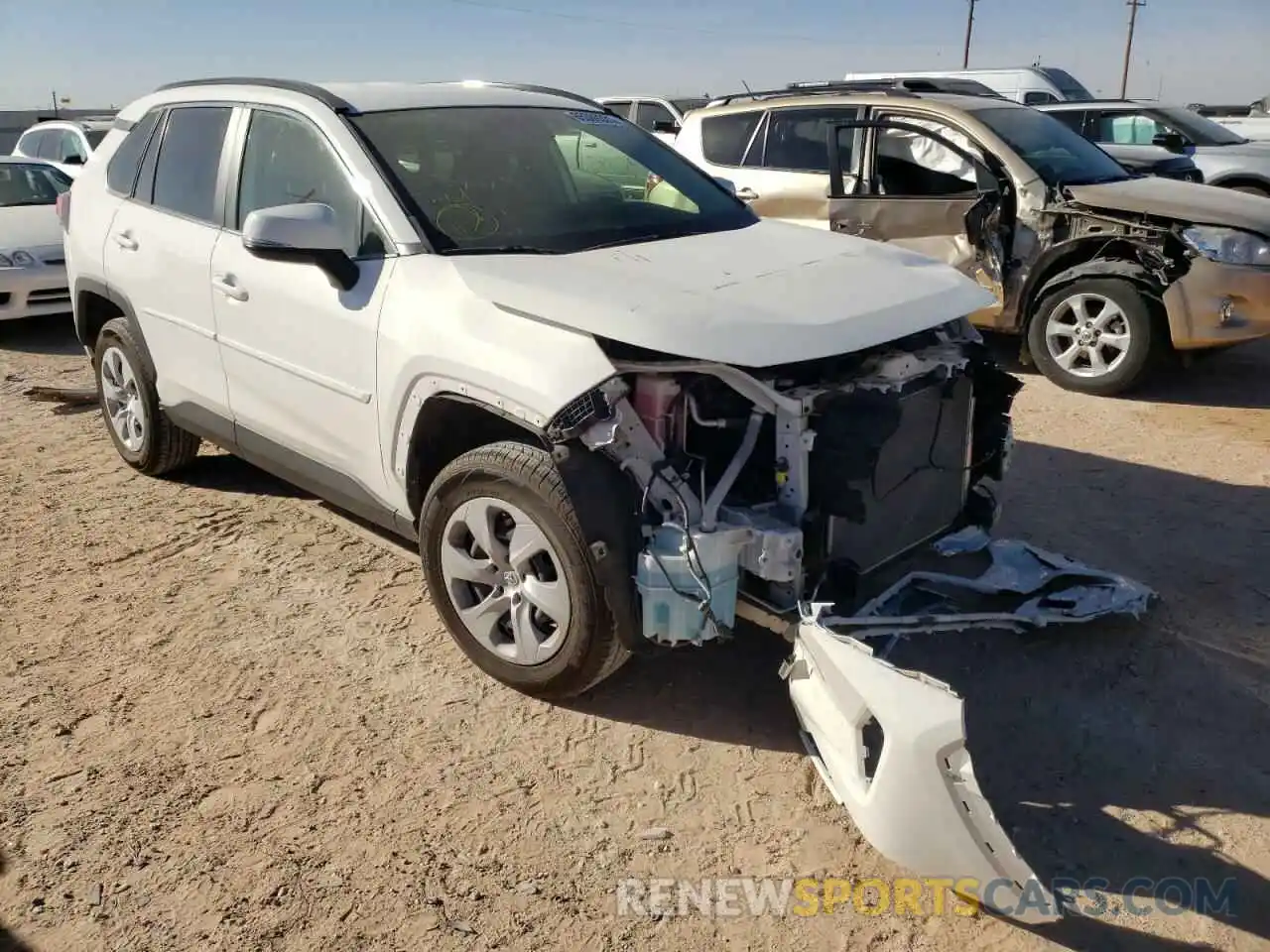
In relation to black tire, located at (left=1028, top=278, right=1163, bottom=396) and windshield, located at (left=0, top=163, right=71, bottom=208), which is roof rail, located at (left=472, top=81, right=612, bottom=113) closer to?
black tire, located at (left=1028, top=278, right=1163, bottom=396)

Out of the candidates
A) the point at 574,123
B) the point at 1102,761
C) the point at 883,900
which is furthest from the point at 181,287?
the point at 1102,761

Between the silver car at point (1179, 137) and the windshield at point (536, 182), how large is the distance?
366 inches

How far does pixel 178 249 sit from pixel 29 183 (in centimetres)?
735

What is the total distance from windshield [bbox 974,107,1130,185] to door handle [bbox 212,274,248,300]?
527 centimetres

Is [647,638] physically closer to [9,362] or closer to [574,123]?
[574,123]

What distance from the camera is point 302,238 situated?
340 centimetres

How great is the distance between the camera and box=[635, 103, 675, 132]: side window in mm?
16766

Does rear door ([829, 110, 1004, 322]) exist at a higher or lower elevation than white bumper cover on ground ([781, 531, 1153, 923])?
higher

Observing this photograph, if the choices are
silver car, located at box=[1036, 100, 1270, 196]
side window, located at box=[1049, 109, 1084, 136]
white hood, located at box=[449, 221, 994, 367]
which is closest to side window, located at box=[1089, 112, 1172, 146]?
silver car, located at box=[1036, 100, 1270, 196]

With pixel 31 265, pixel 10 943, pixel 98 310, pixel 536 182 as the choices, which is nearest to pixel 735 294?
pixel 536 182

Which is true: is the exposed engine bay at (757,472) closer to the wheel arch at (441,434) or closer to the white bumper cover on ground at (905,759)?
the white bumper cover on ground at (905,759)

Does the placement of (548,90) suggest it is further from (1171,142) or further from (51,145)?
(51,145)

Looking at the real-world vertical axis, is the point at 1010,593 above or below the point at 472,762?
above

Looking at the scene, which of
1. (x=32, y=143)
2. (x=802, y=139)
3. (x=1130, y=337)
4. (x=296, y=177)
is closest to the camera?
(x=296, y=177)
